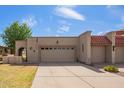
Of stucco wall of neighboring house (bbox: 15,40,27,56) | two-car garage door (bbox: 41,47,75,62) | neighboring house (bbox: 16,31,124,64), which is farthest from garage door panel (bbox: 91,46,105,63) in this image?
stucco wall of neighboring house (bbox: 15,40,27,56)

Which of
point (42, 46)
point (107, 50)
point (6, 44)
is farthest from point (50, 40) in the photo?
point (6, 44)

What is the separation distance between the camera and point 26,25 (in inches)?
2115

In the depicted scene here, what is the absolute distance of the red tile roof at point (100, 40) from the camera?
27712mm

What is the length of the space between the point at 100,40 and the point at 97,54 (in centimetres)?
156

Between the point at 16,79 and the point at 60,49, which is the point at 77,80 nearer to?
the point at 16,79

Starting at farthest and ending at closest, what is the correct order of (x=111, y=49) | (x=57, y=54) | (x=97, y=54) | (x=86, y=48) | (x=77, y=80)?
(x=57, y=54)
(x=97, y=54)
(x=86, y=48)
(x=111, y=49)
(x=77, y=80)

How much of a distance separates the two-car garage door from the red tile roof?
14.4 feet

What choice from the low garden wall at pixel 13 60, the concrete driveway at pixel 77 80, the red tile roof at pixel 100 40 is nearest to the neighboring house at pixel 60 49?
the red tile roof at pixel 100 40

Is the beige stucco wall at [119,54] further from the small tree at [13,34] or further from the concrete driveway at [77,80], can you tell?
the small tree at [13,34]

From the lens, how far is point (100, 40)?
28.5 metres

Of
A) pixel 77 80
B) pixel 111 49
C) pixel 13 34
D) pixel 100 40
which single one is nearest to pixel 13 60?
pixel 100 40

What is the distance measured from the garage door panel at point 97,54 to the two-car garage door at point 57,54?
4336mm
